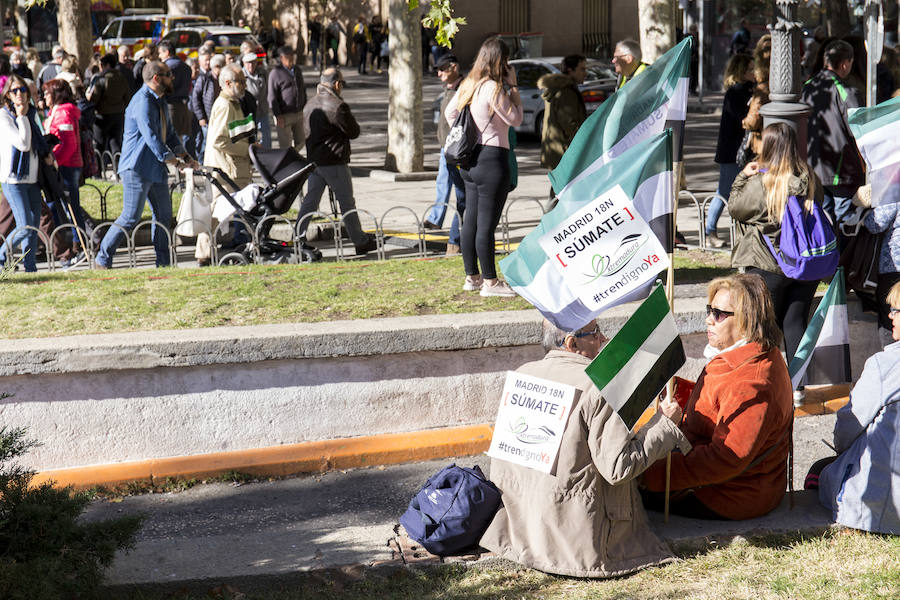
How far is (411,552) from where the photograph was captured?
199 inches

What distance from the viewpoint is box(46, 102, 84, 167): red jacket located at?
12.0 metres

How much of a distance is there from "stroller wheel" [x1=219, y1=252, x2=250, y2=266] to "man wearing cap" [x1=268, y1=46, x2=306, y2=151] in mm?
5084

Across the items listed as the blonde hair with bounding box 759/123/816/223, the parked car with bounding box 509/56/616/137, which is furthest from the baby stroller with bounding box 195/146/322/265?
the parked car with bounding box 509/56/616/137

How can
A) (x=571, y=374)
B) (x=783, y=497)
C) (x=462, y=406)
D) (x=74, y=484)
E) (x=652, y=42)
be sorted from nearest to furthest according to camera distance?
(x=571, y=374) → (x=783, y=497) → (x=74, y=484) → (x=462, y=406) → (x=652, y=42)

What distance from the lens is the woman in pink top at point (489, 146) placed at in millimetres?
7793

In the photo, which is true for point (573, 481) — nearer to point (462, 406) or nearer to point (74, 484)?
point (462, 406)

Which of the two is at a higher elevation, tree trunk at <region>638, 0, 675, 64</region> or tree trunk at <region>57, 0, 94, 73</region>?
tree trunk at <region>57, 0, 94, 73</region>

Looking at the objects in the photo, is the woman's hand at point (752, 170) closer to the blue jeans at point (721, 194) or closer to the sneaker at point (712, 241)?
the blue jeans at point (721, 194)

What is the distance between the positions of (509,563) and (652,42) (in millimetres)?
9297

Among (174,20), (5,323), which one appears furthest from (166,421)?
(174,20)

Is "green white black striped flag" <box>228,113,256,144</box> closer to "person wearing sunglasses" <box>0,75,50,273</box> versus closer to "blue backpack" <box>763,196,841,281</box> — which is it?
"person wearing sunglasses" <box>0,75,50,273</box>

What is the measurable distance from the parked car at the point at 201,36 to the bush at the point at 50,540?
2618 centimetres

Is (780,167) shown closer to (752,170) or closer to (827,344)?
(752,170)

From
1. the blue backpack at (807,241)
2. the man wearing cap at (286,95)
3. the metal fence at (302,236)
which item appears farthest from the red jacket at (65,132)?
the blue backpack at (807,241)
